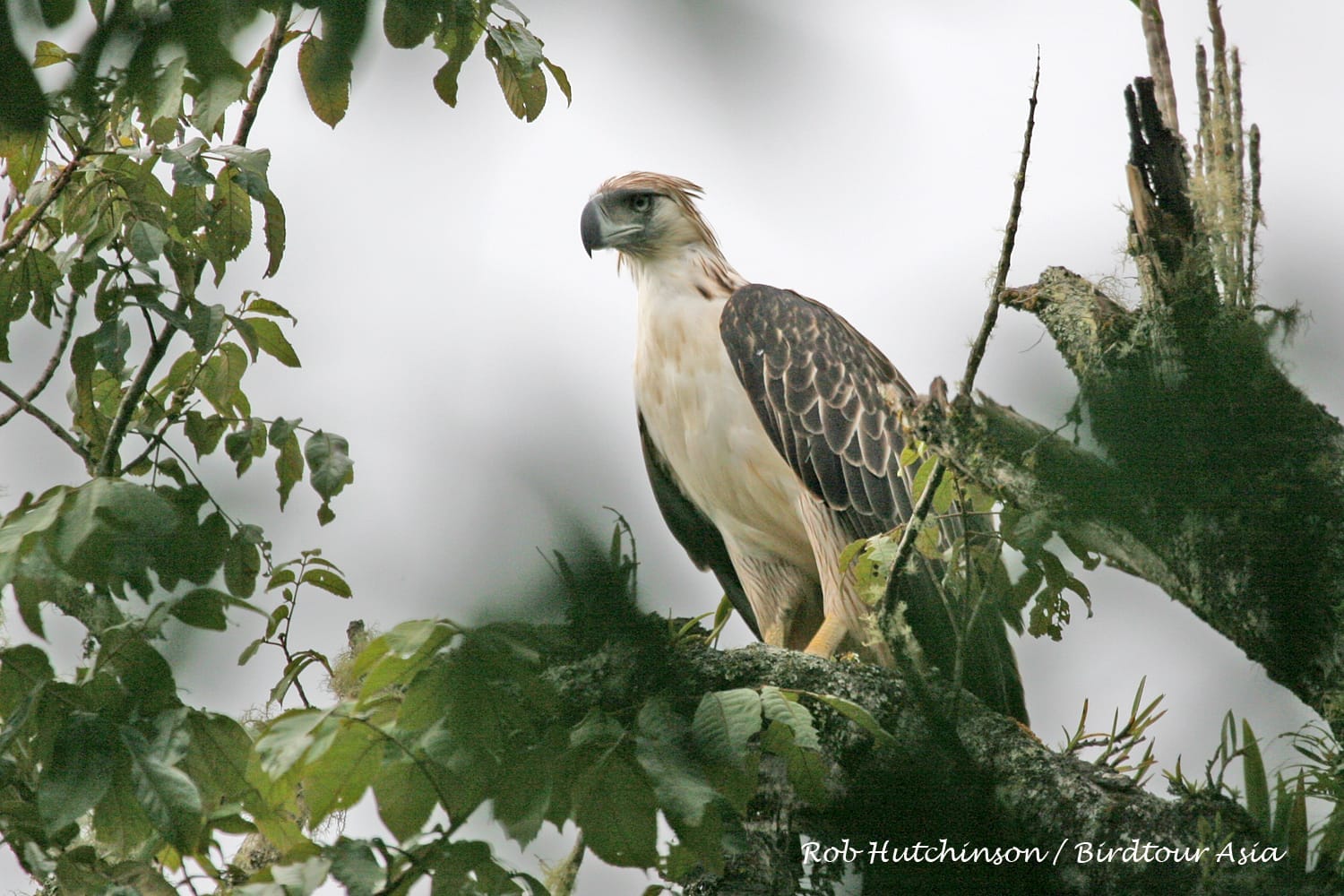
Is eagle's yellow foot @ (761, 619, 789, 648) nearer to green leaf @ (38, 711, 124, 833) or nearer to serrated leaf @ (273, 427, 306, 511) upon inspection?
serrated leaf @ (273, 427, 306, 511)

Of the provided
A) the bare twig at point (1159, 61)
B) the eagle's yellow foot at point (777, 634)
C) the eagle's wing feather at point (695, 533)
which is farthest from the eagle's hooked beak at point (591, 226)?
the bare twig at point (1159, 61)

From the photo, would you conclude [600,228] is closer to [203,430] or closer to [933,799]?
[203,430]

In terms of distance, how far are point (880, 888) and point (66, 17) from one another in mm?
1103

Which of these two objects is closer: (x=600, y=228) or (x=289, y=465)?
(x=289, y=465)

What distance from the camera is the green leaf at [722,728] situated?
1.45 meters

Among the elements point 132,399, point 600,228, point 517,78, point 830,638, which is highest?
point 600,228

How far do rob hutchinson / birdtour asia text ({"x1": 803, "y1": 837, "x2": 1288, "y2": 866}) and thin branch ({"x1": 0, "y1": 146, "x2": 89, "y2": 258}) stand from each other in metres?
2.40

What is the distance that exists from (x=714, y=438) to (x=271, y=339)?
214cm

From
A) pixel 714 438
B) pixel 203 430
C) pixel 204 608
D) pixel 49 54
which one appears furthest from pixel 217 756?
pixel 714 438

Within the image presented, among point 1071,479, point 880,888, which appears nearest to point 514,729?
point 880,888

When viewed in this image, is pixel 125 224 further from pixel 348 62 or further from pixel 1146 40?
pixel 348 62

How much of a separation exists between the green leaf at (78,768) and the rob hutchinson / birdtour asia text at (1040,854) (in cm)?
123

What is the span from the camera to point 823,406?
4.85 metres

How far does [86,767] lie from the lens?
6.67 feet
